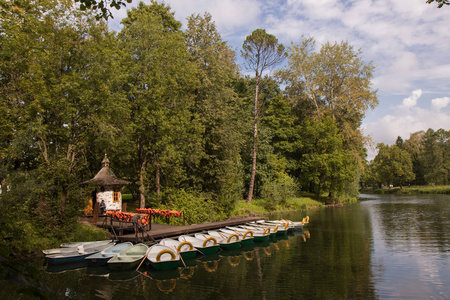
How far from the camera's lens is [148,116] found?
2514 cm

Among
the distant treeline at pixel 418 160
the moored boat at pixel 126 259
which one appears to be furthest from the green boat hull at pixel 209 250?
the distant treeline at pixel 418 160

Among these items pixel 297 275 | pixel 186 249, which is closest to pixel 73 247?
pixel 186 249

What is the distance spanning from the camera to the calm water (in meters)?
11.3

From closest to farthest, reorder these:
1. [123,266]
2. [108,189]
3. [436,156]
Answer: [123,266] → [108,189] → [436,156]

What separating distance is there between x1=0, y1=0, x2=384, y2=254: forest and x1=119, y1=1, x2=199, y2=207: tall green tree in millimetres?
111

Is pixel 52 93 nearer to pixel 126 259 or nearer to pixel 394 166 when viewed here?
pixel 126 259

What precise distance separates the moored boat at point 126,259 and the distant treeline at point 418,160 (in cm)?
7313

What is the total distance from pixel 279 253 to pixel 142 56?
60.4ft

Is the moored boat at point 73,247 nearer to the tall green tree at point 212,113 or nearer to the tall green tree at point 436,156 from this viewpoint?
the tall green tree at point 212,113

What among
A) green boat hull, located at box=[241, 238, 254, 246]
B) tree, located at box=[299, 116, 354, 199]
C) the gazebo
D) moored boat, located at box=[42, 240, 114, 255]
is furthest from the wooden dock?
tree, located at box=[299, 116, 354, 199]

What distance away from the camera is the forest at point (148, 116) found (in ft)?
58.9

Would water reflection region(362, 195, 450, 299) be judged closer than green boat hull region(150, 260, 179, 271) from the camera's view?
Yes

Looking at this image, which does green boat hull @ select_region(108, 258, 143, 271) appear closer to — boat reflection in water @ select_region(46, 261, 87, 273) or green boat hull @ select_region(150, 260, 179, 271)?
green boat hull @ select_region(150, 260, 179, 271)

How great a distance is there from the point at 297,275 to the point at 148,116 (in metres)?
16.9
